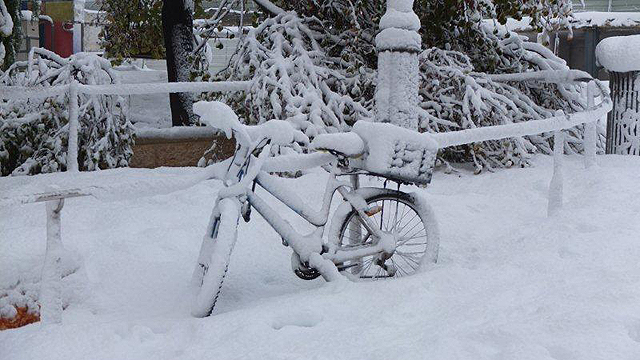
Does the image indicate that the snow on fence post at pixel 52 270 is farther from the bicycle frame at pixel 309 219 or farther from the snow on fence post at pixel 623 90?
the snow on fence post at pixel 623 90

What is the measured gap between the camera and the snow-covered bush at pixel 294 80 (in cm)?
766

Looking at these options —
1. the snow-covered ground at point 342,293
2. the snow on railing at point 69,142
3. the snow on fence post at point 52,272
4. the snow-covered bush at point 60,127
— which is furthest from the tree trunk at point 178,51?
the snow on fence post at point 52,272

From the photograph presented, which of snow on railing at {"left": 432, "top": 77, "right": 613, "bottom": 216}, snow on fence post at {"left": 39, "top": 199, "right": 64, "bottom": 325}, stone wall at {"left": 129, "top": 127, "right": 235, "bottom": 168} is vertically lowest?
stone wall at {"left": 129, "top": 127, "right": 235, "bottom": 168}

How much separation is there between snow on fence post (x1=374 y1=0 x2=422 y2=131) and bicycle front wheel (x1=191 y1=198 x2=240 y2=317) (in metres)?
1.87

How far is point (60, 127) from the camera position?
Answer: 8188mm

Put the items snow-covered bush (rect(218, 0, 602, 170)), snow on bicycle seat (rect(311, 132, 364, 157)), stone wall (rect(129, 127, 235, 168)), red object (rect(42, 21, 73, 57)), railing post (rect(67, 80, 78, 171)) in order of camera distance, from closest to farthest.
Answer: snow on bicycle seat (rect(311, 132, 364, 157)), railing post (rect(67, 80, 78, 171)), snow-covered bush (rect(218, 0, 602, 170)), stone wall (rect(129, 127, 235, 168)), red object (rect(42, 21, 73, 57))

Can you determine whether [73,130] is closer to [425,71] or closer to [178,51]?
[425,71]

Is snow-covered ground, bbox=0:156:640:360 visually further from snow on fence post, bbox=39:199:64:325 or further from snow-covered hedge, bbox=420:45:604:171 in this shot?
snow-covered hedge, bbox=420:45:604:171

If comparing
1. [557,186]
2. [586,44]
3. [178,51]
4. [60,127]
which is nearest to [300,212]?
[557,186]

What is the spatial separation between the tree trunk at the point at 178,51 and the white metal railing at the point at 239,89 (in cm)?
284

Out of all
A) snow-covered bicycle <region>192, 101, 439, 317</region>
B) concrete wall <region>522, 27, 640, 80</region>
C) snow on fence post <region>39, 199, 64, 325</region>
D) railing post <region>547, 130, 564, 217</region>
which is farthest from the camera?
concrete wall <region>522, 27, 640, 80</region>

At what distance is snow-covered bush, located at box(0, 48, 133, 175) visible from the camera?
8.03m

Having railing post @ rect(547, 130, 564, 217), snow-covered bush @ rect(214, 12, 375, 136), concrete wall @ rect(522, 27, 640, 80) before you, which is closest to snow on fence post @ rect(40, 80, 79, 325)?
railing post @ rect(547, 130, 564, 217)

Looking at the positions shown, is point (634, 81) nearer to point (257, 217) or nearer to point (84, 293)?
point (257, 217)
